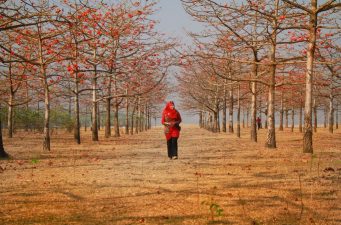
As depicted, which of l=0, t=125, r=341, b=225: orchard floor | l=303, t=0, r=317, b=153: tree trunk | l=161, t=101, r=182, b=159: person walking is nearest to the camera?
l=0, t=125, r=341, b=225: orchard floor

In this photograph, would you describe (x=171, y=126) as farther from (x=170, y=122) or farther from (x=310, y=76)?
(x=310, y=76)

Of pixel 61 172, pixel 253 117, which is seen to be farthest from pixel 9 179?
pixel 253 117

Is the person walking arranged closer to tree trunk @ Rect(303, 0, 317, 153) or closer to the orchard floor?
the orchard floor

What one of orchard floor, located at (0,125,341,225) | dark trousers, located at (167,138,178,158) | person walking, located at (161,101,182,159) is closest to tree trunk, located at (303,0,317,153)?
orchard floor, located at (0,125,341,225)

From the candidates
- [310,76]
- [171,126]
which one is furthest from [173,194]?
[310,76]

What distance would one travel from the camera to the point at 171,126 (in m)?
13.9

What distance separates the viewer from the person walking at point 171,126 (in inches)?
547

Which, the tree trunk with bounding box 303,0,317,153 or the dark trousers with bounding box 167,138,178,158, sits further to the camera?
the tree trunk with bounding box 303,0,317,153

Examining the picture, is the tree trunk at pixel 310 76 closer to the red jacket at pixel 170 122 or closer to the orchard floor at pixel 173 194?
the orchard floor at pixel 173 194

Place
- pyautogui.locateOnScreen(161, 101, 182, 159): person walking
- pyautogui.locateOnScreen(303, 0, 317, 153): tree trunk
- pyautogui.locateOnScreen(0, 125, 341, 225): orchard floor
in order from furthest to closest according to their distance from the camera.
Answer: pyautogui.locateOnScreen(303, 0, 317, 153): tree trunk < pyautogui.locateOnScreen(161, 101, 182, 159): person walking < pyautogui.locateOnScreen(0, 125, 341, 225): orchard floor

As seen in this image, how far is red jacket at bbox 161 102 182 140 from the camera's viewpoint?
1388cm

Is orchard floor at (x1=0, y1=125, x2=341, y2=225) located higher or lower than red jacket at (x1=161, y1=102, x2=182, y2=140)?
lower

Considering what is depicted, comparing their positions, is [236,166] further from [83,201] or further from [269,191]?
[83,201]

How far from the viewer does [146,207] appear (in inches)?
253
